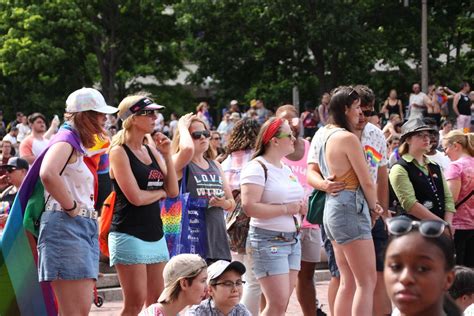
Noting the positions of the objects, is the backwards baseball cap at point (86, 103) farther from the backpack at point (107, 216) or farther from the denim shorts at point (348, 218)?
the denim shorts at point (348, 218)

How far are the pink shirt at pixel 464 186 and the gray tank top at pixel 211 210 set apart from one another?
2.34 metres

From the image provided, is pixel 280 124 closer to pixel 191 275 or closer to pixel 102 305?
pixel 191 275

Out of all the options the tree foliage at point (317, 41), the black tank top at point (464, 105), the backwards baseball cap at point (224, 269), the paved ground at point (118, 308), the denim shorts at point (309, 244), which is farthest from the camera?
the tree foliage at point (317, 41)

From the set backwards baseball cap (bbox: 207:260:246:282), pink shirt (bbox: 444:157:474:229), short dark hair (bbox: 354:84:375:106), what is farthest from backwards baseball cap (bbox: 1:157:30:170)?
pink shirt (bbox: 444:157:474:229)

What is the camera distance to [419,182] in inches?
342

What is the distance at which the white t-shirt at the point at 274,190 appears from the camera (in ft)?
26.1

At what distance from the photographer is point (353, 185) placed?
25.1ft

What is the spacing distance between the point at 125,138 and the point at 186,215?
1012mm

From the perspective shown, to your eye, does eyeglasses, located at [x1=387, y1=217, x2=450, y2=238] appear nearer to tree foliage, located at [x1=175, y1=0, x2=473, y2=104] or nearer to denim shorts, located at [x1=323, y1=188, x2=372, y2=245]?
denim shorts, located at [x1=323, y1=188, x2=372, y2=245]

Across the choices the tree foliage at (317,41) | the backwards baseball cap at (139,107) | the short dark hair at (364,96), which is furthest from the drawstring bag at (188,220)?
the tree foliage at (317,41)

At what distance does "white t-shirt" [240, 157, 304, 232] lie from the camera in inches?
313

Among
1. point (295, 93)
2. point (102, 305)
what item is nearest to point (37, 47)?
point (295, 93)

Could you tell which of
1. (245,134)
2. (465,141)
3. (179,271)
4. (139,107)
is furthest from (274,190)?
(465,141)

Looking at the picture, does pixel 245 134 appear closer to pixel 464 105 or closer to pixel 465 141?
pixel 465 141
